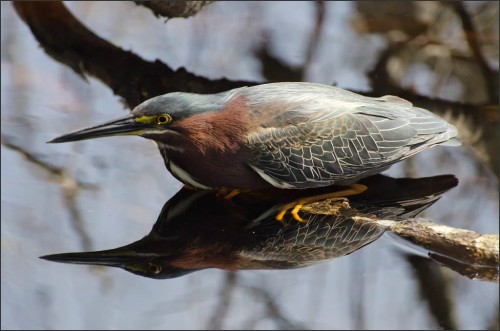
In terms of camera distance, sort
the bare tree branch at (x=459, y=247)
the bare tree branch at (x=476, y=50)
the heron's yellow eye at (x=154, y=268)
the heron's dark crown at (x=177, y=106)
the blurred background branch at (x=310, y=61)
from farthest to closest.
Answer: the bare tree branch at (x=476, y=50)
the blurred background branch at (x=310, y=61)
the heron's dark crown at (x=177, y=106)
the bare tree branch at (x=459, y=247)
the heron's yellow eye at (x=154, y=268)

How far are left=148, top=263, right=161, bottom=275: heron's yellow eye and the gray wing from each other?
A: 67 centimetres

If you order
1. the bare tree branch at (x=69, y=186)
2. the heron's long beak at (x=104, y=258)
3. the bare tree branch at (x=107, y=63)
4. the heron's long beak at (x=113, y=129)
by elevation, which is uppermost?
the heron's long beak at (x=113, y=129)

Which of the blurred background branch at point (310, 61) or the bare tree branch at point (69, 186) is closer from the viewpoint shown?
the bare tree branch at point (69, 186)

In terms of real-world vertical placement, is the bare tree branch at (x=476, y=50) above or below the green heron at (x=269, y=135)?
above

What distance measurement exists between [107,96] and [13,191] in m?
1.01

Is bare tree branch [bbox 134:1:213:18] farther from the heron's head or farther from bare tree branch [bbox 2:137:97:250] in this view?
the heron's head

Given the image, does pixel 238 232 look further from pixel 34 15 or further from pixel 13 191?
pixel 34 15

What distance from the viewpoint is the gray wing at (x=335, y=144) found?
3.93 meters

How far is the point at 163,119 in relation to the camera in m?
3.82

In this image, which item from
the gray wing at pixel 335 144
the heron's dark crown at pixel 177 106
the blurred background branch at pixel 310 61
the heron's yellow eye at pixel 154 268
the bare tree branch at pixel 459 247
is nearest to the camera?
the heron's yellow eye at pixel 154 268

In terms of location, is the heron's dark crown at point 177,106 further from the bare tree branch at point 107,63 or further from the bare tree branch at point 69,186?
the bare tree branch at point 107,63

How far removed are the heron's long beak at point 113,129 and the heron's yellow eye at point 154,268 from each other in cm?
62

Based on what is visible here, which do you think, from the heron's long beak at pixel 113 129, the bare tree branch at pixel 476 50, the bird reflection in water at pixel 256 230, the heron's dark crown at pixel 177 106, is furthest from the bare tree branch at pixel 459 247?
the bare tree branch at pixel 476 50

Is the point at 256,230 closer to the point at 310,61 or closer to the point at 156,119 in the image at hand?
the point at 156,119
